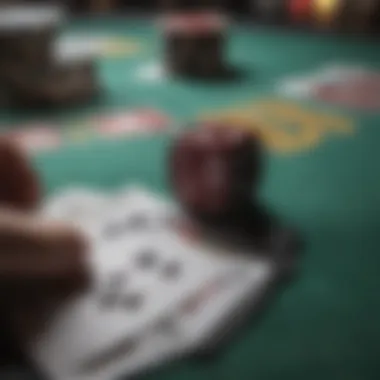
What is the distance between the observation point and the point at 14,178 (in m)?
1.27

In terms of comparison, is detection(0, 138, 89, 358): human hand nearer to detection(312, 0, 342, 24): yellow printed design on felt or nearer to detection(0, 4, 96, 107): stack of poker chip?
Result: detection(0, 4, 96, 107): stack of poker chip

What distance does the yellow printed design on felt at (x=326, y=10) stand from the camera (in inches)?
131

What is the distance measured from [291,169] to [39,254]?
2.53 feet

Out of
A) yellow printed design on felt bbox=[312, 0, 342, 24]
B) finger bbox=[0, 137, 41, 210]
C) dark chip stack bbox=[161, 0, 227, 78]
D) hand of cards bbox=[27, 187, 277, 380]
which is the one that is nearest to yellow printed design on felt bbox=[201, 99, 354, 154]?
dark chip stack bbox=[161, 0, 227, 78]

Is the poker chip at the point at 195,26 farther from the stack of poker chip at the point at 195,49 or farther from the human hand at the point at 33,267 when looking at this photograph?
the human hand at the point at 33,267

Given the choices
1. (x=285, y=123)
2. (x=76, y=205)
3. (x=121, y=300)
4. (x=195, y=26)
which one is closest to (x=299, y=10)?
(x=195, y=26)

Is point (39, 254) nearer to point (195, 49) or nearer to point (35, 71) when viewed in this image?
point (35, 71)

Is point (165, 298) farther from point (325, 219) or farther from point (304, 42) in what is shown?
point (304, 42)

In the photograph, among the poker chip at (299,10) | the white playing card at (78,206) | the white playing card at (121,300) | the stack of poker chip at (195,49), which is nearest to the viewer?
the white playing card at (121,300)

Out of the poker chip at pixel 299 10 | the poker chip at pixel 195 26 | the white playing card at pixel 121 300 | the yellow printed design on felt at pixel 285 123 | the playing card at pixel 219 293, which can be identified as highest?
the poker chip at pixel 195 26

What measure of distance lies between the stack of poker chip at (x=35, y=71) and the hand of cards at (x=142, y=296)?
2.94ft

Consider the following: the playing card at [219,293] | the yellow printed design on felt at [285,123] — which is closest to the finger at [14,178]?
the playing card at [219,293]

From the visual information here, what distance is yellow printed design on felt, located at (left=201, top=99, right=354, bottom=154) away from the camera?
1.92 m

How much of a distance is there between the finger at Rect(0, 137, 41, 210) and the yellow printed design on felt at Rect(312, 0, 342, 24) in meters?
2.33
